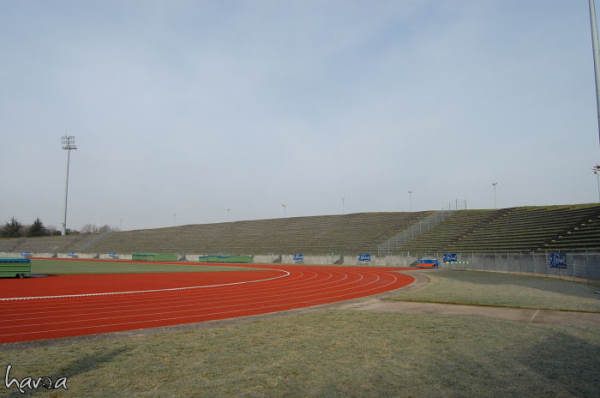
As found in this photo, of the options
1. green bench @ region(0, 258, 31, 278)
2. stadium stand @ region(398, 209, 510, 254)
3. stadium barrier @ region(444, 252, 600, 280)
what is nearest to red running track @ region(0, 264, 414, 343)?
green bench @ region(0, 258, 31, 278)

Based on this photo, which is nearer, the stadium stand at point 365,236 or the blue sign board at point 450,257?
the stadium stand at point 365,236

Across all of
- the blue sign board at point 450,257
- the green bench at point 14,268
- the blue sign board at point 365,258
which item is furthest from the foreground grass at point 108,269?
the blue sign board at point 450,257

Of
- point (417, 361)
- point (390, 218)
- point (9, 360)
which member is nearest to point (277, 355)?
point (417, 361)

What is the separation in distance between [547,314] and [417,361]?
17.3ft

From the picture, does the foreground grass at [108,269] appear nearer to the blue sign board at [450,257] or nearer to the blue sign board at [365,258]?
the blue sign board at [365,258]

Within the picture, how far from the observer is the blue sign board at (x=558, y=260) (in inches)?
727

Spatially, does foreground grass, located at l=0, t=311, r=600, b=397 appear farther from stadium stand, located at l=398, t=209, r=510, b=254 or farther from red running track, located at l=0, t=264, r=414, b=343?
stadium stand, located at l=398, t=209, r=510, b=254

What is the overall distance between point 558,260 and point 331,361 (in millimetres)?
18609

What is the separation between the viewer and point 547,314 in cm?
858

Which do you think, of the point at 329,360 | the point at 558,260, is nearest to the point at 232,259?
the point at 558,260

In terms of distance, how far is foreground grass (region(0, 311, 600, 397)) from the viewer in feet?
13.8

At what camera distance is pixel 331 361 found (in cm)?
524

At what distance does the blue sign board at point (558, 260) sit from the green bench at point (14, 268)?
91.2 feet

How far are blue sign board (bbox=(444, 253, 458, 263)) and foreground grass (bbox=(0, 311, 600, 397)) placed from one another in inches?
887
